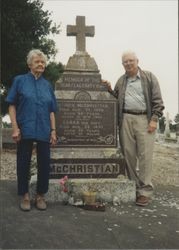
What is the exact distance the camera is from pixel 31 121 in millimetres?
5871

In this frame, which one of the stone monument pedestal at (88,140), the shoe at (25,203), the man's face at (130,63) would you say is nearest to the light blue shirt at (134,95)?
the man's face at (130,63)

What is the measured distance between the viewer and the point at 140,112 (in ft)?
22.6

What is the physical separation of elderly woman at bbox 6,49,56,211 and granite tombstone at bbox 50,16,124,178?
2.61ft

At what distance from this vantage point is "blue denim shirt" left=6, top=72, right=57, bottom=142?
5.88 meters

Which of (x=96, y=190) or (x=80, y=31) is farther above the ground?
(x=80, y=31)

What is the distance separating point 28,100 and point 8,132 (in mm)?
18464

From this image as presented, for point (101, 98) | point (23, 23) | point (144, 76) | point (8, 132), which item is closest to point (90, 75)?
point (101, 98)

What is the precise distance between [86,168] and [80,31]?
2.26m

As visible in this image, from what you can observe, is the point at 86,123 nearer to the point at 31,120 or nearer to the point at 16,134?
the point at 31,120

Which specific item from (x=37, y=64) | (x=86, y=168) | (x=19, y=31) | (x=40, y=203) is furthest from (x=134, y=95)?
(x=19, y=31)

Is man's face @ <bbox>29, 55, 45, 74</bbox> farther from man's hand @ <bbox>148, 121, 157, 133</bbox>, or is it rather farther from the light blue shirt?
man's hand @ <bbox>148, 121, 157, 133</bbox>

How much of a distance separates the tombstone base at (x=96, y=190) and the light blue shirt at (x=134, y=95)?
1096mm

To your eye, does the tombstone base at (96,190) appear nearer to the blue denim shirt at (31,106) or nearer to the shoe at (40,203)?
the shoe at (40,203)

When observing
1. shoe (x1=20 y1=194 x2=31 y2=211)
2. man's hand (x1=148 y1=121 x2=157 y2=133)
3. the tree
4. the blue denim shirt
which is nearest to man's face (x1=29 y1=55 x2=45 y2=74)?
the blue denim shirt
